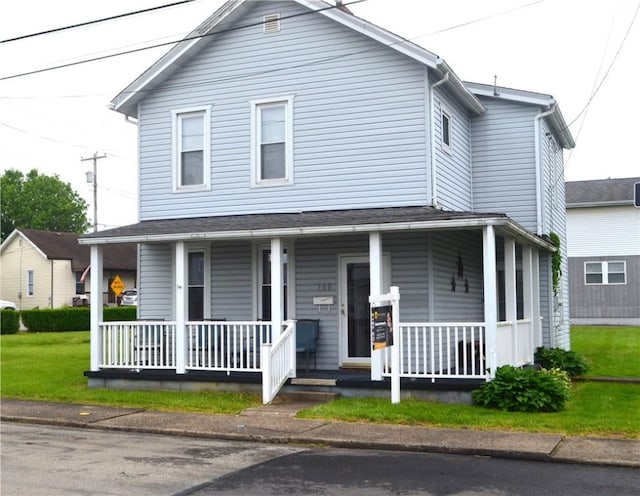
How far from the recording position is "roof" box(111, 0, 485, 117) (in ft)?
48.5

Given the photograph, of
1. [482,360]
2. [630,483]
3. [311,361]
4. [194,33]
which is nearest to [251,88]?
[194,33]

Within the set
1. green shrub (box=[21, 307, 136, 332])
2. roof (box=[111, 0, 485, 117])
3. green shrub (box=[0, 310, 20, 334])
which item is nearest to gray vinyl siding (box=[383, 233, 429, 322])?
roof (box=[111, 0, 485, 117])

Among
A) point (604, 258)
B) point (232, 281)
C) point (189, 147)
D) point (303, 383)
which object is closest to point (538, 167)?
point (232, 281)

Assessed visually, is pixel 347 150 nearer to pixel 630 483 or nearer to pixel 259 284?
pixel 259 284

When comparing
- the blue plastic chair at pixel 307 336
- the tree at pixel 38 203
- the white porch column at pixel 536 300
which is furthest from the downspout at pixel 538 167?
the tree at pixel 38 203

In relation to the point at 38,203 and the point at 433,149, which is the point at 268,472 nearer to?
the point at 433,149

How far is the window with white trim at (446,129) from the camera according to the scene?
15.9 m

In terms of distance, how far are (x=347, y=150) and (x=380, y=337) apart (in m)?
4.41

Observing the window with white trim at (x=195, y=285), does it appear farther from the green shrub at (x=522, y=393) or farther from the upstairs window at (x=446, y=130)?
the green shrub at (x=522, y=393)

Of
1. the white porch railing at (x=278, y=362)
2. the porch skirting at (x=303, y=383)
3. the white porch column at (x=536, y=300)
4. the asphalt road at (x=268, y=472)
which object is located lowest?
the asphalt road at (x=268, y=472)

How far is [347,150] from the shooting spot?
15.6 m

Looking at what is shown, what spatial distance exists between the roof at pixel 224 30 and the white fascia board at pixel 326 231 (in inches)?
134

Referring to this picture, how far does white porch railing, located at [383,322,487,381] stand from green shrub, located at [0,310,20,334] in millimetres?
24310

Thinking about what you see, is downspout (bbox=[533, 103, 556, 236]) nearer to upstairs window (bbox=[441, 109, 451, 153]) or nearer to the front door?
upstairs window (bbox=[441, 109, 451, 153])
